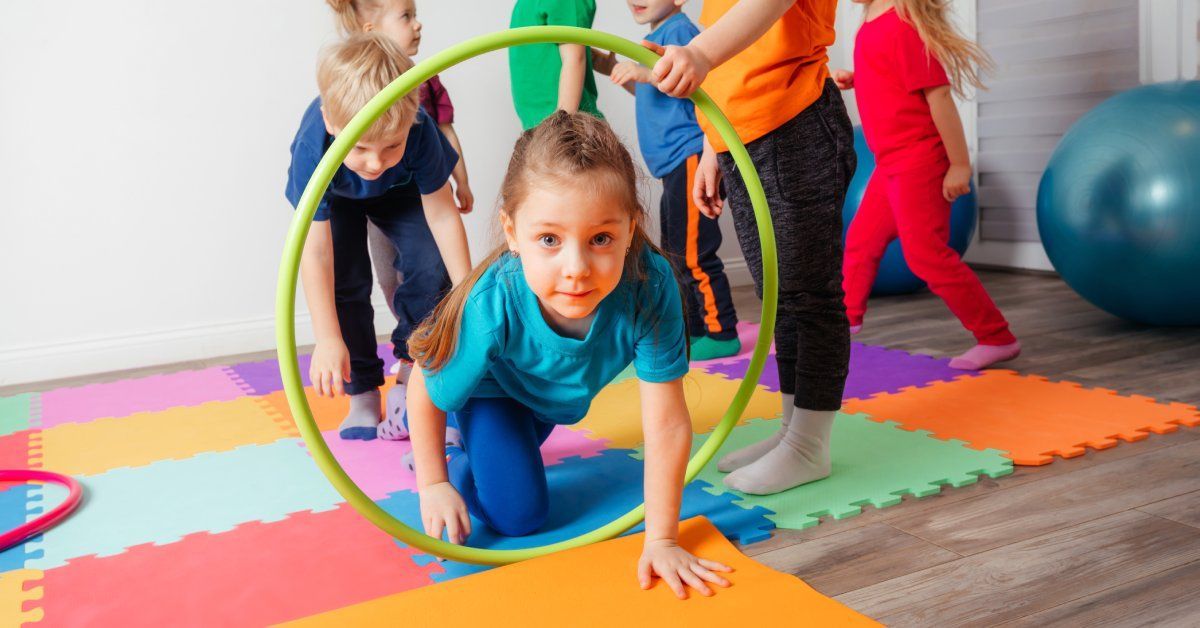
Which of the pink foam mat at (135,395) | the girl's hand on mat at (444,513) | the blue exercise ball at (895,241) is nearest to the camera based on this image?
the girl's hand on mat at (444,513)

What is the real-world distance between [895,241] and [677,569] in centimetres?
241

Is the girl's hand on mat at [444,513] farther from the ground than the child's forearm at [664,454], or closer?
closer

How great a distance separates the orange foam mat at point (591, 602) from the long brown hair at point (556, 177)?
1.04 feet

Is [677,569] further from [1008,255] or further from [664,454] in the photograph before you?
[1008,255]

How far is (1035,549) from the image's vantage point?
130cm

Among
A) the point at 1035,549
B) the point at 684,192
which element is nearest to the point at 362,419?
the point at 684,192

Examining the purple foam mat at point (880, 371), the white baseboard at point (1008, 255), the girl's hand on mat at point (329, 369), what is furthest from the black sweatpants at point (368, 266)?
the white baseboard at point (1008, 255)

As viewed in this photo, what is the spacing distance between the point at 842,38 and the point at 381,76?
315 cm

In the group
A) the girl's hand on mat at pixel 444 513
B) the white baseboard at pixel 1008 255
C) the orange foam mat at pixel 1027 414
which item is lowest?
the white baseboard at pixel 1008 255

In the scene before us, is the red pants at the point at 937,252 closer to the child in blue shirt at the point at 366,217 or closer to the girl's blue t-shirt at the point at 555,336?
the child in blue shirt at the point at 366,217

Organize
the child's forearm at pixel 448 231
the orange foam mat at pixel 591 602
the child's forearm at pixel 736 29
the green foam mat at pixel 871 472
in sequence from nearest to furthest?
the orange foam mat at pixel 591 602
the child's forearm at pixel 736 29
the green foam mat at pixel 871 472
the child's forearm at pixel 448 231

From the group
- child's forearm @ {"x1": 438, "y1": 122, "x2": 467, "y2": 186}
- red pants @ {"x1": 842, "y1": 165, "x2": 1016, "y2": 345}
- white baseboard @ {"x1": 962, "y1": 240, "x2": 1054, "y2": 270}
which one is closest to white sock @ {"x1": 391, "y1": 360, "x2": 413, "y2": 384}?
child's forearm @ {"x1": 438, "y1": 122, "x2": 467, "y2": 186}

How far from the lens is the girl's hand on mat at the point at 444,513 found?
1.37m

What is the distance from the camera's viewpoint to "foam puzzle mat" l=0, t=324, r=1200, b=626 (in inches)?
52.2
